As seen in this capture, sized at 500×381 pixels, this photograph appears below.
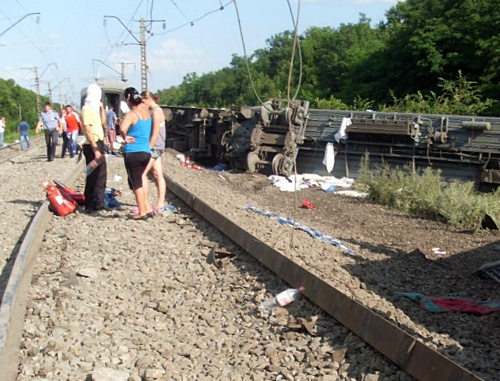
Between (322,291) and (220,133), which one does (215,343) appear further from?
(220,133)

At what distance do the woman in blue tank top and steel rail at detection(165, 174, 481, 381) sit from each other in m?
2.59

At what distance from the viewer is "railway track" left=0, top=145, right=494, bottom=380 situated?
3.96 m

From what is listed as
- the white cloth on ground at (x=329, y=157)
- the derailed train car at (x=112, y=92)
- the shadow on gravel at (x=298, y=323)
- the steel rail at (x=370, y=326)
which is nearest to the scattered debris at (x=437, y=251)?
the shadow on gravel at (x=298, y=323)

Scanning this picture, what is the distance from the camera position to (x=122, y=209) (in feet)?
32.8

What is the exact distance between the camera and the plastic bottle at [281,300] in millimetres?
5098

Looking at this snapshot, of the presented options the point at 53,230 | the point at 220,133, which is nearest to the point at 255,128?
the point at 220,133

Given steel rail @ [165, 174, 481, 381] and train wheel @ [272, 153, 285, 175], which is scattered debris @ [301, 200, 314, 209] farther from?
steel rail @ [165, 174, 481, 381]

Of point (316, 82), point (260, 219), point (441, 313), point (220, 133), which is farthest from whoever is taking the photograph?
point (316, 82)

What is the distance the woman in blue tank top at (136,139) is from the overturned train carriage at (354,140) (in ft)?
22.3

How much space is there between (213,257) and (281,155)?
12.2 meters

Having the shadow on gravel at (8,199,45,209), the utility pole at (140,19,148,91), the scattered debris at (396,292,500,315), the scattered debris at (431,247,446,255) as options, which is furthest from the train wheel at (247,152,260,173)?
the utility pole at (140,19,148,91)

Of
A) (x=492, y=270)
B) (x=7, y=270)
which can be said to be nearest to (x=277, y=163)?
(x=492, y=270)

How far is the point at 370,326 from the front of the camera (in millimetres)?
4039

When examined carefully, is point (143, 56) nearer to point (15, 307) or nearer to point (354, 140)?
point (354, 140)
